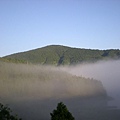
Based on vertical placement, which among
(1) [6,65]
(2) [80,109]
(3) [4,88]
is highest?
(1) [6,65]

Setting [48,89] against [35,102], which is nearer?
[35,102]

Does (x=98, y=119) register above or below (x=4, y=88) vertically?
below

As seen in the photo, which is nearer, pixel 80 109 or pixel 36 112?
pixel 36 112

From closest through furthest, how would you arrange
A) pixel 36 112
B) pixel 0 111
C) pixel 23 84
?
pixel 0 111, pixel 36 112, pixel 23 84

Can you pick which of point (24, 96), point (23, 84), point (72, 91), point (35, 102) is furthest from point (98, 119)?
point (72, 91)

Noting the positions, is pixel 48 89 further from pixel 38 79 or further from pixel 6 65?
pixel 6 65

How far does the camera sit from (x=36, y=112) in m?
127

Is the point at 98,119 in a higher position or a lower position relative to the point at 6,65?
lower

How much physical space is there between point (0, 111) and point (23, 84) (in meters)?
139

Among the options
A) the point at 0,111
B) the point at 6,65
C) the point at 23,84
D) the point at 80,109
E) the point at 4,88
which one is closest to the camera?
the point at 0,111

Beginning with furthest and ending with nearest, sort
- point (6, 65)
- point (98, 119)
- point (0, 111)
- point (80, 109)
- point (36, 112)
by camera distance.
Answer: point (6, 65), point (80, 109), point (36, 112), point (98, 119), point (0, 111)

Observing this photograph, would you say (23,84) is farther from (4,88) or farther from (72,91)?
(72,91)

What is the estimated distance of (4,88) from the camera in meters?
157

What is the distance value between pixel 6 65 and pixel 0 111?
157 meters
